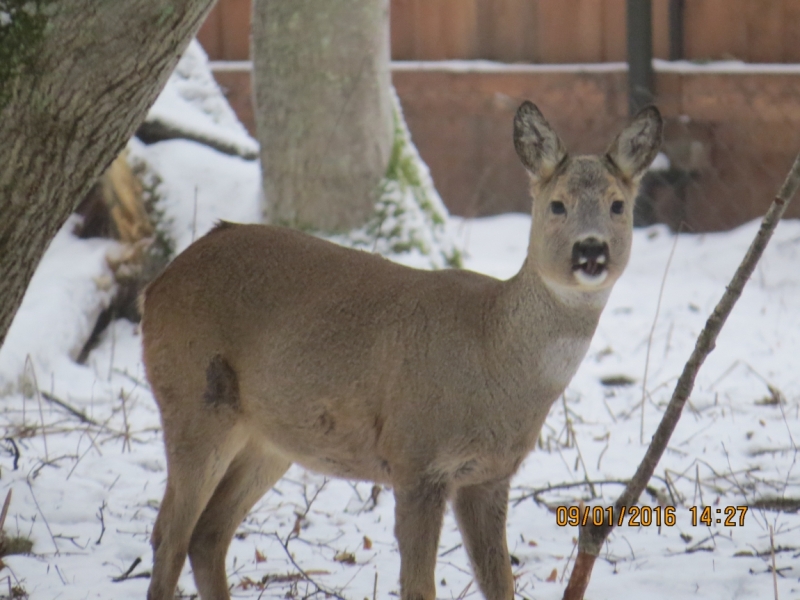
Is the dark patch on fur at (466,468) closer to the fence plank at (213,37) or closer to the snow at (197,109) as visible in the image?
the snow at (197,109)

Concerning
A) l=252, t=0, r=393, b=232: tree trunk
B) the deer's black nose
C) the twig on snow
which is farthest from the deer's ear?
the twig on snow

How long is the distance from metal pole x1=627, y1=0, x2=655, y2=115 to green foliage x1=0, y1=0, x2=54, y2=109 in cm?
613

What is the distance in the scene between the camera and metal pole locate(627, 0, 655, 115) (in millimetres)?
8570

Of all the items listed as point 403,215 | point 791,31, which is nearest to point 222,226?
point 403,215

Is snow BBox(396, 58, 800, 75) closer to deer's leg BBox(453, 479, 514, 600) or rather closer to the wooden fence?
the wooden fence

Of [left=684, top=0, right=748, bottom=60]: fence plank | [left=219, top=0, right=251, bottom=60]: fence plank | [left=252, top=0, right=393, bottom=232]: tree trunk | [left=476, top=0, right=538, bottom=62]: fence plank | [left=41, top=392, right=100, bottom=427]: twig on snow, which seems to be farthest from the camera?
[left=219, top=0, right=251, bottom=60]: fence plank

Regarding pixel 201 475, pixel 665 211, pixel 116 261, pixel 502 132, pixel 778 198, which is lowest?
pixel 201 475

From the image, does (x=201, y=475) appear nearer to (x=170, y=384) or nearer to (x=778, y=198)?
(x=170, y=384)

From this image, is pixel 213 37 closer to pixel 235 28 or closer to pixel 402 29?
pixel 235 28

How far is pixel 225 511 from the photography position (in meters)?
4.20

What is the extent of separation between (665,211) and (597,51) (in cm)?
140

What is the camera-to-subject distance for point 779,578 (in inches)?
160

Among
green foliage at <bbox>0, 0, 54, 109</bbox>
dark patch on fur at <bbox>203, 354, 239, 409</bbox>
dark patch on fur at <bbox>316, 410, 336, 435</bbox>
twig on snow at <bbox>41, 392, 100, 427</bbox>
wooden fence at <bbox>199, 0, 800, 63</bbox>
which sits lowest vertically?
dark patch on fur at <bbox>316, 410, 336, 435</bbox>

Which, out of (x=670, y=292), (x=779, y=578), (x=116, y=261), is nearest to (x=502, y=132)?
(x=670, y=292)
